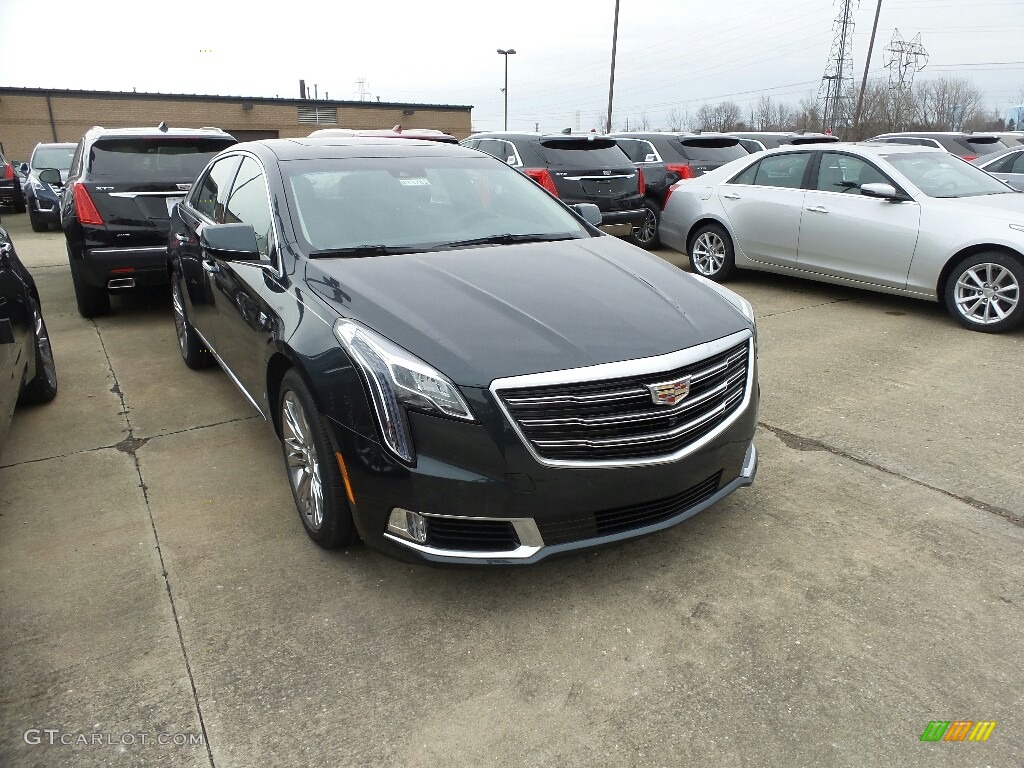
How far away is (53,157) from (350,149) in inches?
588

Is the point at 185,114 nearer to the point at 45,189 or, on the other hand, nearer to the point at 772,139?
the point at 45,189

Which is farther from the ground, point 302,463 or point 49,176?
point 49,176

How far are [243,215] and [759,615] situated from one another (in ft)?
10.4

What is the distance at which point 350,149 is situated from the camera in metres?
4.18

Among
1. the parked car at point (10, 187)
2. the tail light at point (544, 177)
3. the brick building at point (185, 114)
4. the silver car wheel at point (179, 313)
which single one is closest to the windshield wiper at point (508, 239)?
the silver car wheel at point (179, 313)

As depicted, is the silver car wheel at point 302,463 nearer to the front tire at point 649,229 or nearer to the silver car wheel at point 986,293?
the silver car wheel at point 986,293

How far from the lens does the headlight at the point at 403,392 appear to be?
2.49m

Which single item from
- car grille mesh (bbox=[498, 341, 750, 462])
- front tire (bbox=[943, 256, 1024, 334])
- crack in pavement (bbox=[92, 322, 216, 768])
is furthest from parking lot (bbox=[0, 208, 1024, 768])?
front tire (bbox=[943, 256, 1024, 334])

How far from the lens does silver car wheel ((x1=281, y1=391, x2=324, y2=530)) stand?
119 inches

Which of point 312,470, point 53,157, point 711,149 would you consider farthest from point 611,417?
point 53,157

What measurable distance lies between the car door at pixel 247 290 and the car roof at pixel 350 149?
6.0 inches

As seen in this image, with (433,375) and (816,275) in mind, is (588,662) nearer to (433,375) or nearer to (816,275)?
(433,375)

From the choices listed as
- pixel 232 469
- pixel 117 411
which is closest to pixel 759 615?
pixel 232 469

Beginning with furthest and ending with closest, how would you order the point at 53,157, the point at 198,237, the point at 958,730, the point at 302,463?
the point at 53,157 → the point at 198,237 → the point at 302,463 → the point at 958,730
